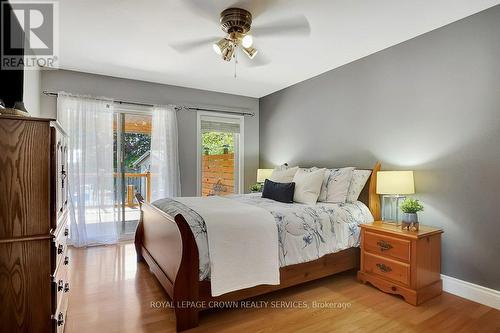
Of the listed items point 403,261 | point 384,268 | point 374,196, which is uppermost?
point 374,196

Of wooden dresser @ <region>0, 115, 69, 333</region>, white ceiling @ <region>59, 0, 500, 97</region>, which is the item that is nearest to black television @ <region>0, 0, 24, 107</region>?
wooden dresser @ <region>0, 115, 69, 333</region>

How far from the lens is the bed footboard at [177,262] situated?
75.7 inches

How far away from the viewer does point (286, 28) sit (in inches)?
105

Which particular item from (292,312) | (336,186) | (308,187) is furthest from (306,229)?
(336,186)

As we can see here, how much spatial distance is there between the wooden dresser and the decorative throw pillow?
90.7 inches

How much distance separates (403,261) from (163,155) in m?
3.48

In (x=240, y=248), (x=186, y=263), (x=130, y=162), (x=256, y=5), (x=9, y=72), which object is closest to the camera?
(x=9, y=72)

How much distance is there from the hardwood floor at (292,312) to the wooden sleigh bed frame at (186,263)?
137mm

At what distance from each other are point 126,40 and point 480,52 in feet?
11.1

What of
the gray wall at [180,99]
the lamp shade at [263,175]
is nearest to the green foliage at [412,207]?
the lamp shade at [263,175]

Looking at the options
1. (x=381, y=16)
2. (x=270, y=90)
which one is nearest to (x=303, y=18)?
(x=381, y=16)

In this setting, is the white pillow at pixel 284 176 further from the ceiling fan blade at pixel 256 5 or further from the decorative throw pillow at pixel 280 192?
the ceiling fan blade at pixel 256 5

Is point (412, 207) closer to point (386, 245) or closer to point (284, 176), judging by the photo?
point (386, 245)

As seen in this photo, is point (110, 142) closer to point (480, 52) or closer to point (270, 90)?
point (270, 90)
